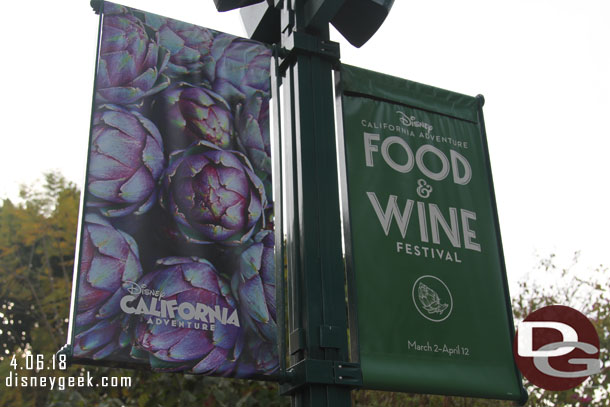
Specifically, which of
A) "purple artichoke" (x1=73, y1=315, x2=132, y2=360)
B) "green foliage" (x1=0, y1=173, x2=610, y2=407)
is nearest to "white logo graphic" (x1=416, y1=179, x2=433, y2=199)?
"purple artichoke" (x1=73, y1=315, x2=132, y2=360)

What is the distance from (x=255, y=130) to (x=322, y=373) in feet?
4.89

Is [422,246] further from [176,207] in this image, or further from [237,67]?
[237,67]

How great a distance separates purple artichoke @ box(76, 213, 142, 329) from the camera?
330cm

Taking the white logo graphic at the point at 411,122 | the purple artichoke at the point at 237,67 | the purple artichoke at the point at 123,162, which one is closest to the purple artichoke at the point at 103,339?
the purple artichoke at the point at 123,162

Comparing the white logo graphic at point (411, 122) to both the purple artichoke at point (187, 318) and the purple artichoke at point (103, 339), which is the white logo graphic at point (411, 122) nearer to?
the purple artichoke at point (187, 318)

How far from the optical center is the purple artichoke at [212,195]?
3.77 m

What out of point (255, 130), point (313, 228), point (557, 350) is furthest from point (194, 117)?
point (557, 350)

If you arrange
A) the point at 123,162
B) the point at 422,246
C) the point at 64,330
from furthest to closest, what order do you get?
the point at 64,330 < the point at 422,246 < the point at 123,162

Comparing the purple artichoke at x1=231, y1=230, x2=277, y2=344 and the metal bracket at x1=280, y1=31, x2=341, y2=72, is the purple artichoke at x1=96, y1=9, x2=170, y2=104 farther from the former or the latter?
the purple artichoke at x1=231, y1=230, x2=277, y2=344

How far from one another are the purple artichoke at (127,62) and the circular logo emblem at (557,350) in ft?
8.37

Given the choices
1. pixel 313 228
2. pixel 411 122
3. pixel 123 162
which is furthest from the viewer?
pixel 411 122

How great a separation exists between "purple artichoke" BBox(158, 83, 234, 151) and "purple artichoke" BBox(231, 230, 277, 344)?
0.63m

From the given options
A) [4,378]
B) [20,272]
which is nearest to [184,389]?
[4,378]

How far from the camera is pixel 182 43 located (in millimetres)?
4312
